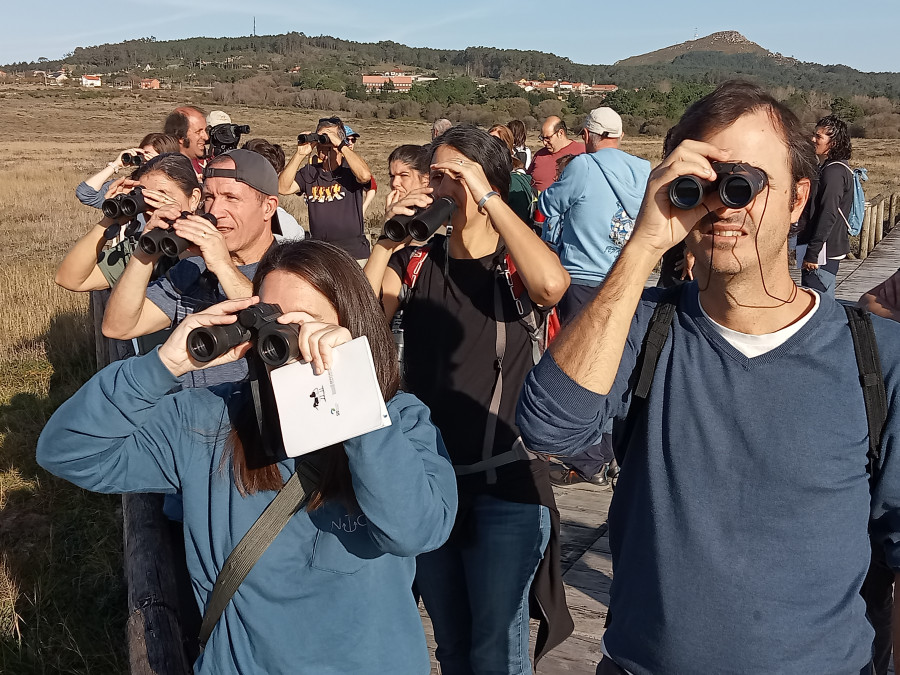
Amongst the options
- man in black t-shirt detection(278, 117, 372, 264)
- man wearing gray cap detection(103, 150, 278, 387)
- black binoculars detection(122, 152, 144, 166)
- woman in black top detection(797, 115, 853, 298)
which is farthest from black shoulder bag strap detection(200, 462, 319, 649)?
woman in black top detection(797, 115, 853, 298)

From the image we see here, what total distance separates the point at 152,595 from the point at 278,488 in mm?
854

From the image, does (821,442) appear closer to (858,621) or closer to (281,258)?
(858,621)

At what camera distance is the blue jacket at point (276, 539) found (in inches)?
72.0

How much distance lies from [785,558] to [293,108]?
83438 millimetres

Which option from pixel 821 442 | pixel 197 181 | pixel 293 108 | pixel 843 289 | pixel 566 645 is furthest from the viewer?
pixel 293 108

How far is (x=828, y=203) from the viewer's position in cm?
616

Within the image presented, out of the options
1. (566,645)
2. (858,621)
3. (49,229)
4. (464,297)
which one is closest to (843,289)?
(566,645)

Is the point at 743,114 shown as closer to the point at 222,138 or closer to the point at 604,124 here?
the point at 604,124

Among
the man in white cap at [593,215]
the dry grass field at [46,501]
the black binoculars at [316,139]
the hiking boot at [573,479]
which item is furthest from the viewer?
the black binoculars at [316,139]

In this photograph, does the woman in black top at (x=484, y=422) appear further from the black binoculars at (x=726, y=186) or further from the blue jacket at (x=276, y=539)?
the black binoculars at (x=726, y=186)

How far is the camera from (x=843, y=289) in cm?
1018

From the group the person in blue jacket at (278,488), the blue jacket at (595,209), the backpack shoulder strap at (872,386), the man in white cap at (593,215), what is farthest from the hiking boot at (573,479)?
the backpack shoulder strap at (872,386)

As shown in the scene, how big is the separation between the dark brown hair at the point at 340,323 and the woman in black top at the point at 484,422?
771 mm

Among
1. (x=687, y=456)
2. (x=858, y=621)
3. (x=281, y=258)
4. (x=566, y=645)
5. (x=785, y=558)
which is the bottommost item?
(x=566, y=645)
